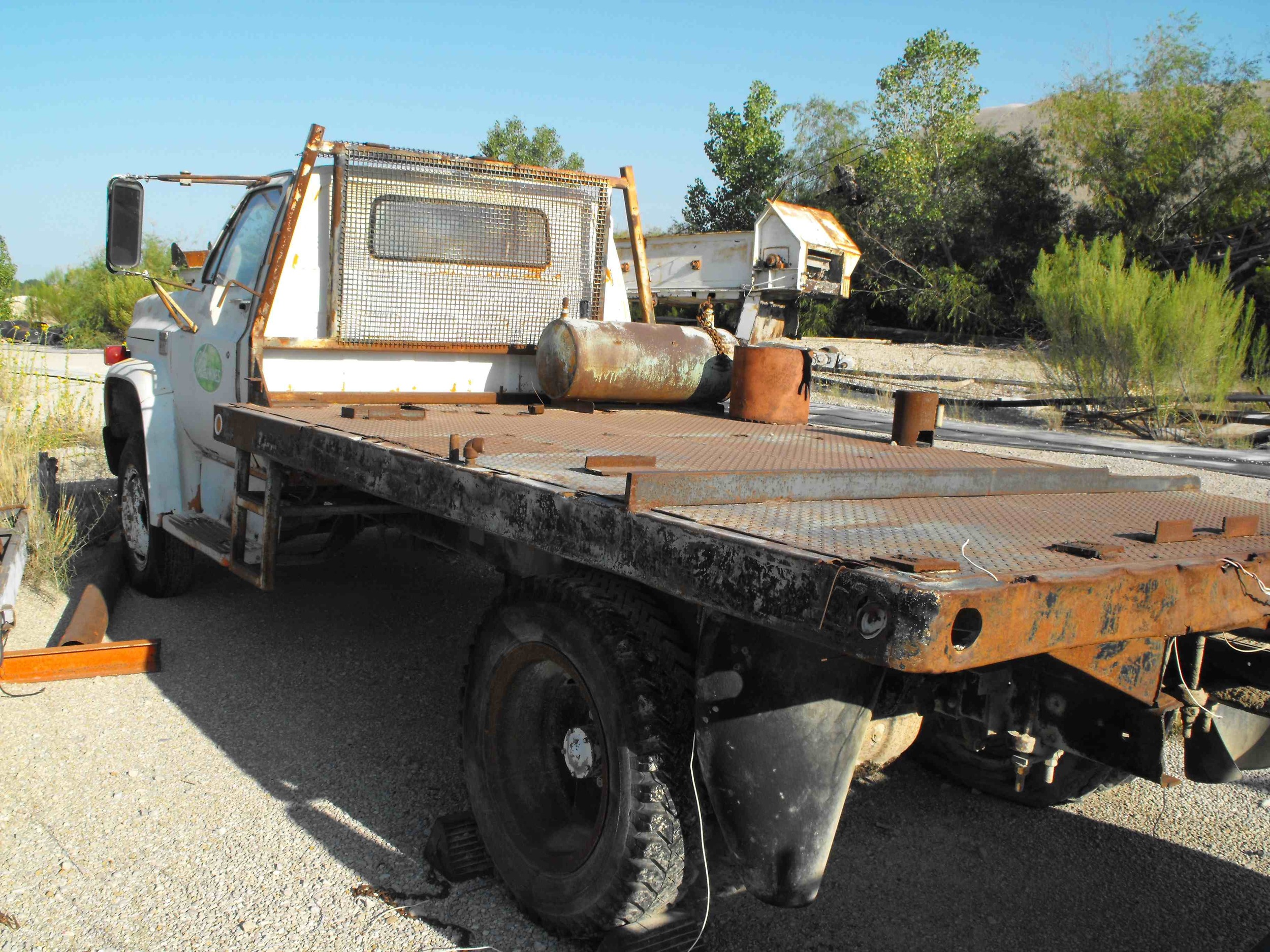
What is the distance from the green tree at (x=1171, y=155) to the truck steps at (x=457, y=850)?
2502 centimetres

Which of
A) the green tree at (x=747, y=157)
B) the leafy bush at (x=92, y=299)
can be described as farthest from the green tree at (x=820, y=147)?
the leafy bush at (x=92, y=299)

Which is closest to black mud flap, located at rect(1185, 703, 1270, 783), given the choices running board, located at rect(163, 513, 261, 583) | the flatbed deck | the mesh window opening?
the flatbed deck

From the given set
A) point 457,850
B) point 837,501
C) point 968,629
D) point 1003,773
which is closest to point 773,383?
point 1003,773

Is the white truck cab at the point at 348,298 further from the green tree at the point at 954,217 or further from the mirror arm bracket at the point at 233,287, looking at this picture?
the green tree at the point at 954,217

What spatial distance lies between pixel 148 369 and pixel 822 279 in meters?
15.9

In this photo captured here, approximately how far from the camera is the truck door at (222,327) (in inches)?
183

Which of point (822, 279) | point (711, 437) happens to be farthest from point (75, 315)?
point (711, 437)

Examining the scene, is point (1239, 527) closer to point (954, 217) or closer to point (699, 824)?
point (699, 824)

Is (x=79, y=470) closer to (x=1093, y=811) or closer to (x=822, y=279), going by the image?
Result: (x=1093, y=811)

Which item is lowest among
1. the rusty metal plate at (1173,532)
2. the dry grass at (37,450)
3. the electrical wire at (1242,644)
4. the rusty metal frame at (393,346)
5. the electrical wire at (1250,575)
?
the dry grass at (37,450)

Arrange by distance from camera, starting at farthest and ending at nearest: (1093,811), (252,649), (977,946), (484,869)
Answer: (252,649) < (1093,811) < (484,869) < (977,946)

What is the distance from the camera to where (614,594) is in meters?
2.39

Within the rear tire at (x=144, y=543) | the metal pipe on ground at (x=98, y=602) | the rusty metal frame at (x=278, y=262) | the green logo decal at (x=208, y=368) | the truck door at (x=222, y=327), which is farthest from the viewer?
the rear tire at (x=144, y=543)

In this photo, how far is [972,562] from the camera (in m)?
1.83
